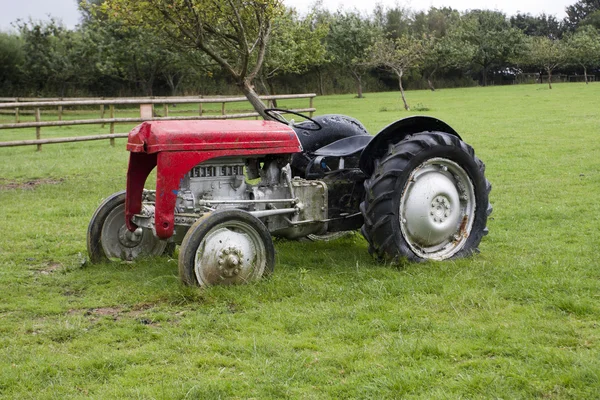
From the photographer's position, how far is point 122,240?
Result: 6480 mm

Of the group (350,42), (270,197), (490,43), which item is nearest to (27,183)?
(270,197)

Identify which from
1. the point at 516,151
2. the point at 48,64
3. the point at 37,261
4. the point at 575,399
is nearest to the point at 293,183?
the point at 37,261

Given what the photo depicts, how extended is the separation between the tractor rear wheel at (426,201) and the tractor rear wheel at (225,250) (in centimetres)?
93

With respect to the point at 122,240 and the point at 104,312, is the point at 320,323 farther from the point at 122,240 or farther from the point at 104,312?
the point at 122,240

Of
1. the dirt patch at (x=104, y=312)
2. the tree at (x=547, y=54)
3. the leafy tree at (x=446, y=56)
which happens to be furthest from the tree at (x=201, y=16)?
the leafy tree at (x=446, y=56)

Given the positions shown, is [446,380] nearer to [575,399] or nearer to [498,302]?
[575,399]

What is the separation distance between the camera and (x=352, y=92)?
193ft

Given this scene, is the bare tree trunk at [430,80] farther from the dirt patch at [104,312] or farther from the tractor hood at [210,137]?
the dirt patch at [104,312]

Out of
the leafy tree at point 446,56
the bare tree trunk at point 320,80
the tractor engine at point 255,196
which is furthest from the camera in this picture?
the leafy tree at point 446,56

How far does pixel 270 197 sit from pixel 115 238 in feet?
4.93

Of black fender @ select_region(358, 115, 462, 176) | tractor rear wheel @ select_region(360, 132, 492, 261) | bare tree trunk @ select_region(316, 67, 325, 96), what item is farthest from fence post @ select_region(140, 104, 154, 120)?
bare tree trunk @ select_region(316, 67, 325, 96)

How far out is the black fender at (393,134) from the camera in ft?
20.1

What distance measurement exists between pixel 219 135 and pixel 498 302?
8.01 feet

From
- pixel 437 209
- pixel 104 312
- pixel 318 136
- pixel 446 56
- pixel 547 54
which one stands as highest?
pixel 446 56
